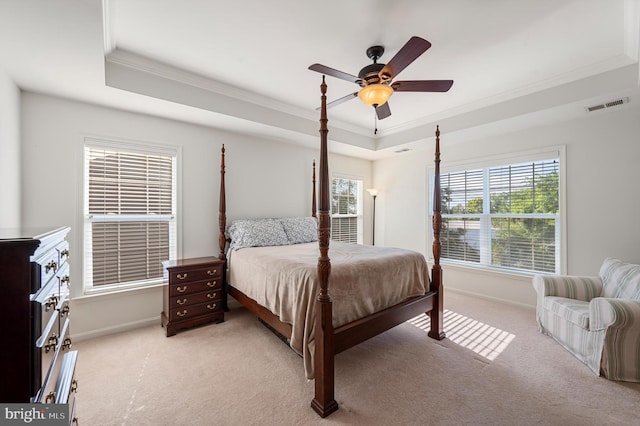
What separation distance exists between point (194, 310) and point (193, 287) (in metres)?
0.26

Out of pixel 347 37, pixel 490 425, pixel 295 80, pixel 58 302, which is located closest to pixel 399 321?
pixel 490 425

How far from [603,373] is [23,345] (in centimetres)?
357

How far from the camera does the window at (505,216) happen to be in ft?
11.8

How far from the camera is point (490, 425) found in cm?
166

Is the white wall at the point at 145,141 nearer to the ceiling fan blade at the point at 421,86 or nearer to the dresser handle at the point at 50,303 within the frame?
the dresser handle at the point at 50,303

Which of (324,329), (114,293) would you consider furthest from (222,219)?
(324,329)

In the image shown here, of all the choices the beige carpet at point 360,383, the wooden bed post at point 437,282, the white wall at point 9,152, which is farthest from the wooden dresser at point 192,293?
the wooden bed post at point 437,282

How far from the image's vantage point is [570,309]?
2.47 meters

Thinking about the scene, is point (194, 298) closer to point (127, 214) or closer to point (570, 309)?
point (127, 214)

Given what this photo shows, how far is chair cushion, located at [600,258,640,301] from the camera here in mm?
2326

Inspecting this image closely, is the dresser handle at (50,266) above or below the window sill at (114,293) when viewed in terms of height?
above

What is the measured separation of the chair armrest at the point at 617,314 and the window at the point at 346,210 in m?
3.54

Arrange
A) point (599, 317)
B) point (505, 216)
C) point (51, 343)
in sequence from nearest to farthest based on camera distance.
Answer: point (51, 343) < point (599, 317) < point (505, 216)

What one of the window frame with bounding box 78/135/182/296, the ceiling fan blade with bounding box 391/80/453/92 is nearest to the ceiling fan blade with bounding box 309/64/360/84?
the ceiling fan blade with bounding box 391/80/453/92
